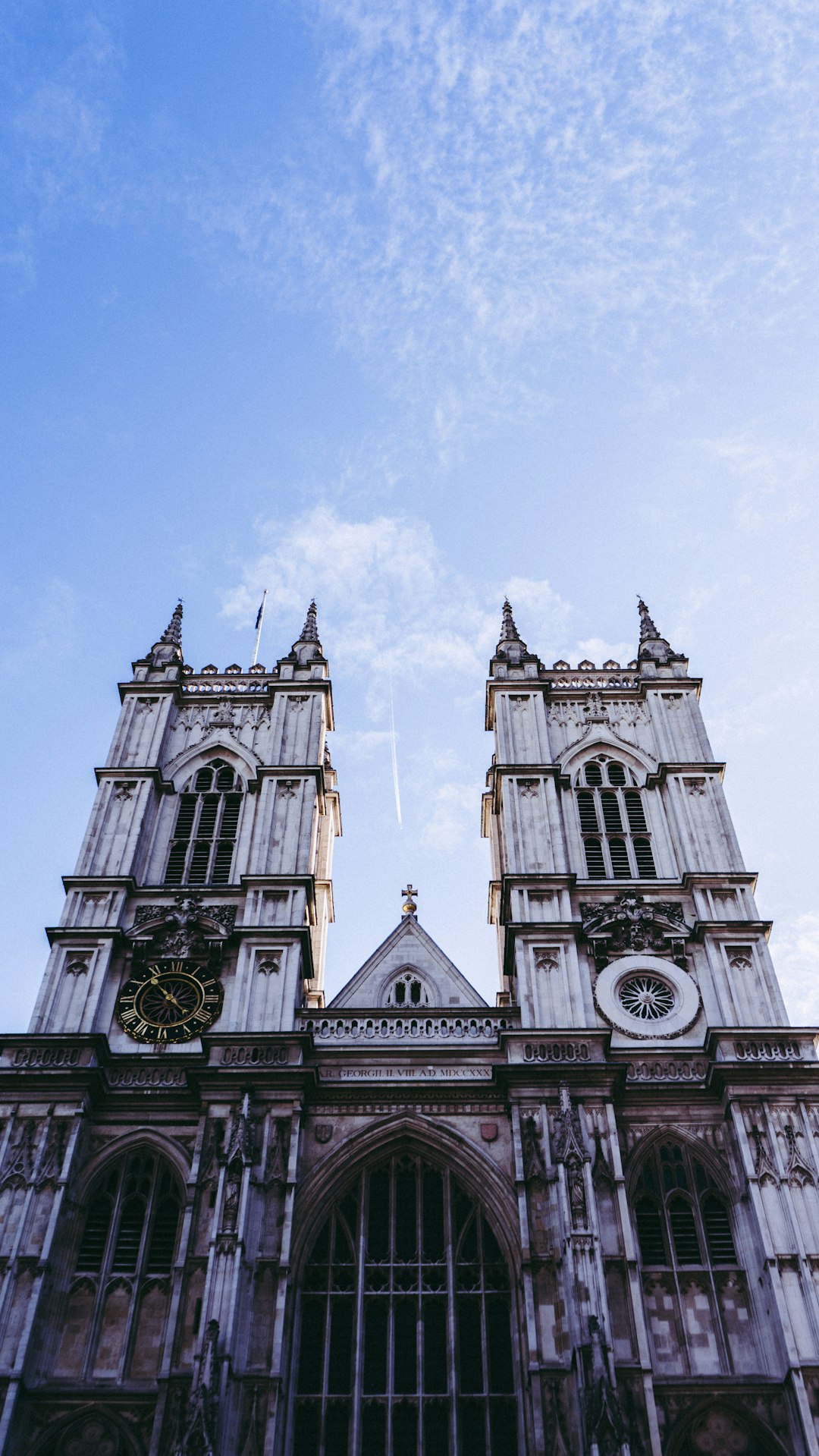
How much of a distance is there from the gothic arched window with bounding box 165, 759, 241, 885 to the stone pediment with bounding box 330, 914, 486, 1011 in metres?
4.02

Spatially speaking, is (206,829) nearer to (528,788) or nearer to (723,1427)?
(528,788)

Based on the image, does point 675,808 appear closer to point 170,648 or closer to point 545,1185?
point 545,1185

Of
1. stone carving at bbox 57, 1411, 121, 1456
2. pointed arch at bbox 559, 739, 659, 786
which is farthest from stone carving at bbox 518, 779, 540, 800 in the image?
stone carving at bbox 57, 1411, 121, 1456

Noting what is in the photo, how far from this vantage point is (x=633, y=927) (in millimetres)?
30250

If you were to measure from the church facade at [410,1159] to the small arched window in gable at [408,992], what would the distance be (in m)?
0.08

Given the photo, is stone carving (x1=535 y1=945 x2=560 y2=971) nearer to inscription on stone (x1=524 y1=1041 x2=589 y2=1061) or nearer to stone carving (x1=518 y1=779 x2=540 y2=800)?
inscription on stone (x1=524 y1=1041 x2=589 y2=1061)

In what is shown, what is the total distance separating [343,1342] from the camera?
2373cm

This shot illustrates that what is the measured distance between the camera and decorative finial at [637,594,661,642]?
4016cm

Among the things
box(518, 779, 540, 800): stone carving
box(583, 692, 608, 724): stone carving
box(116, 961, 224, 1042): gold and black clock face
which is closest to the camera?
box(116, 961, 224, 1042): gold and black clock face

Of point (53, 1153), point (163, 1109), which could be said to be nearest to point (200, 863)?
point (163, 1109)

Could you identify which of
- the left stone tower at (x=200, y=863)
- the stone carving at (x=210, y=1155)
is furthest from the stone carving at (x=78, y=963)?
the stone carving at (x=210, y=1155)

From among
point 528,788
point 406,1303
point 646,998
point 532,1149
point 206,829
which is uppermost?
point 528,788

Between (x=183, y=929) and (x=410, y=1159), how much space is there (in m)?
7.50

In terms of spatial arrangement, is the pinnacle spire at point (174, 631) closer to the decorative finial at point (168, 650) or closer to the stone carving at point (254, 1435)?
the decorative finial at point (168, 650)
